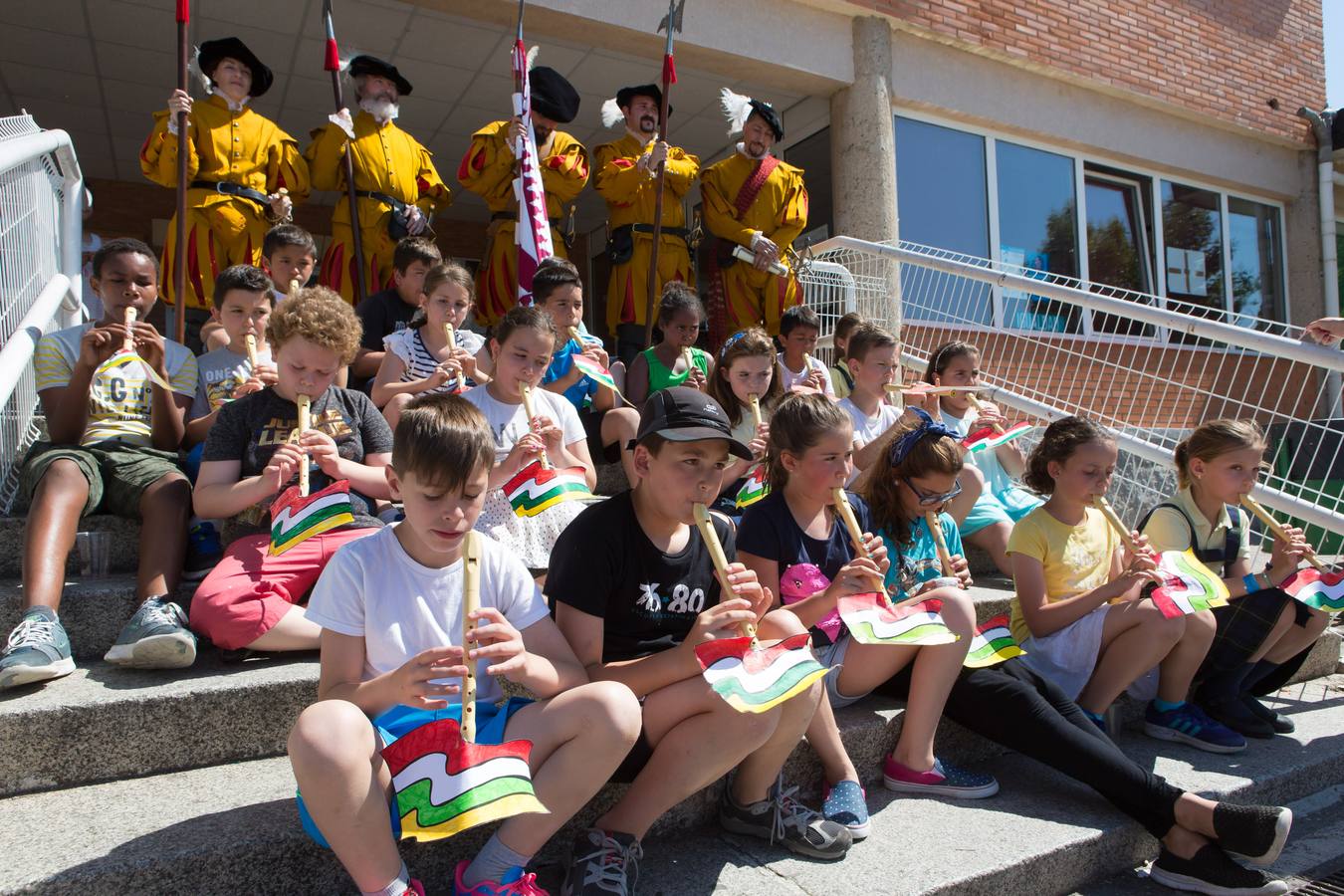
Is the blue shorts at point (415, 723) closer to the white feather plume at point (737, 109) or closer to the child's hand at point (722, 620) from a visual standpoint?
the child's hand at point (722, 620)

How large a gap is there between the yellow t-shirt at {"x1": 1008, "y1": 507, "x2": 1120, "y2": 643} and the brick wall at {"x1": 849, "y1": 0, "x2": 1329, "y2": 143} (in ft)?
19.0

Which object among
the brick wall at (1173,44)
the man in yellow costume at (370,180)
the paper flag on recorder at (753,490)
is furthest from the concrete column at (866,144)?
the paper flag on recorder at (753,490)

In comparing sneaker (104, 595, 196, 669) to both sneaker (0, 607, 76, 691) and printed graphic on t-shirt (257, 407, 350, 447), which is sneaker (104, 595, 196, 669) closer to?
sneaker (0, 607, 76, 691)

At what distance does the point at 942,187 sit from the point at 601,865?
7.53m

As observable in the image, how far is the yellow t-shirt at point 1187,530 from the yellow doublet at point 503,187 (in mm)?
3749

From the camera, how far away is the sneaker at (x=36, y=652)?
211cm

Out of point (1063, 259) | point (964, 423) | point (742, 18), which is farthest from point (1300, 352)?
point (1063, 259)

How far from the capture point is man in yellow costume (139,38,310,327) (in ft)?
16.1

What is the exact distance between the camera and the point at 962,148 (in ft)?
27.1

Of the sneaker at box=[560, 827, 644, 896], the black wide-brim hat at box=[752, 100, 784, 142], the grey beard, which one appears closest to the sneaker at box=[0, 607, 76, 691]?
the sneaker at box=[560, 827, 644, 896]

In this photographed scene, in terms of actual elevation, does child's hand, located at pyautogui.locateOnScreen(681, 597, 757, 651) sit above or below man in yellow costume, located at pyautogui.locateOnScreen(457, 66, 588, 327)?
below

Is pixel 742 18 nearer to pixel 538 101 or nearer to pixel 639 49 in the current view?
pixel 639 49

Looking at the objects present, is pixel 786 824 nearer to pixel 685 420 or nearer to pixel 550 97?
pixel 685 420

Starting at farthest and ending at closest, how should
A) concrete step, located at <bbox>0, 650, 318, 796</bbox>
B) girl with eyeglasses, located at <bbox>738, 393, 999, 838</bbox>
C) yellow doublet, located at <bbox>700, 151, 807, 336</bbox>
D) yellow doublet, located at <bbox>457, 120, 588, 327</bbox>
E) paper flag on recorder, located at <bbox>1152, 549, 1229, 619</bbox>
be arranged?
yellow doublet, located at <bbox>700, 151, 807, 336</bbox>
yellow doublet, located at <bbox>457, 120, 588, 327</bbox>
paper flag on recorder, located at <bbox>1152, 549, 1229, 619</bbox>
girl with eyeglasses, located at <bbox>738, 393, 999, 838</bbox>
concrete step, located at <bbox>0, 650, 318, 796</bbox>
